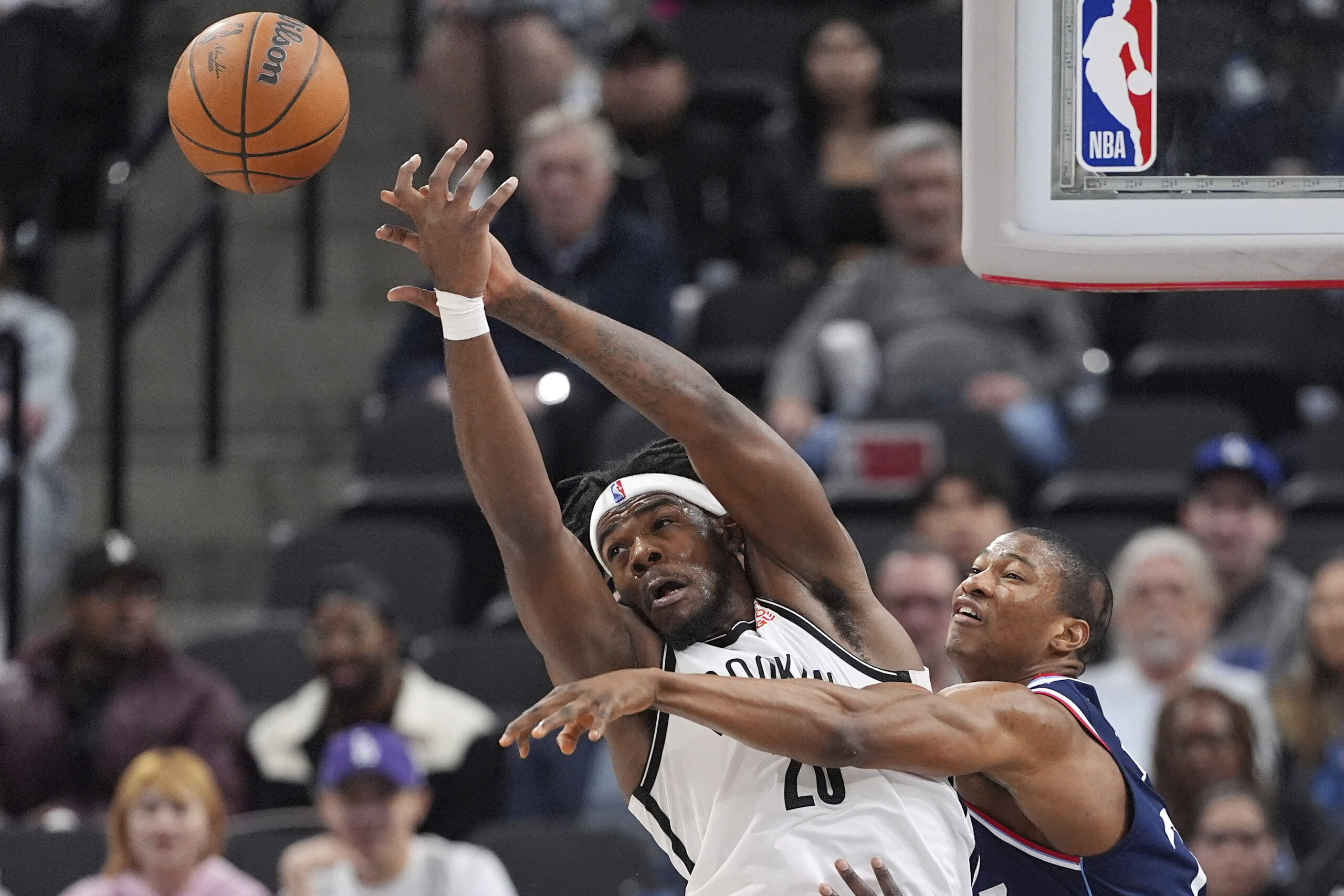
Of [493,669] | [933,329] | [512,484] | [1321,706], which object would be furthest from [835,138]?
[512,484]

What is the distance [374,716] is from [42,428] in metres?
2.17

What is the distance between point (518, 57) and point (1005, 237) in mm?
5322

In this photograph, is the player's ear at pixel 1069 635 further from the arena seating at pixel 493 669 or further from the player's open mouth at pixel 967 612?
the arena seating at pixel 493 669

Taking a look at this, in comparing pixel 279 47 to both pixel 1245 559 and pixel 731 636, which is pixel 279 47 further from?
pixel 1245 559

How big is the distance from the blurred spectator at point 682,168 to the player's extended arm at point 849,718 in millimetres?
5481

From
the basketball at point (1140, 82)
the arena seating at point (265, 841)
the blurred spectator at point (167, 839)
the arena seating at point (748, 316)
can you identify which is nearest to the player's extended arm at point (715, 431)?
the basketball at point (1140, 82)

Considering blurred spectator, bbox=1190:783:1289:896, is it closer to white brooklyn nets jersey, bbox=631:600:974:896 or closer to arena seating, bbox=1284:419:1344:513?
arena seating, bbox=1284:419:1344:513

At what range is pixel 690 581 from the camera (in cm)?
442

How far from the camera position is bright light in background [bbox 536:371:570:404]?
26.4ft

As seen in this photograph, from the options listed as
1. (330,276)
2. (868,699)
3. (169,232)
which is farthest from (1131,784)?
(169,232)

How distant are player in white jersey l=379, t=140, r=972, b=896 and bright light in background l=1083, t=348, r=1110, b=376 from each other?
14.0 feet

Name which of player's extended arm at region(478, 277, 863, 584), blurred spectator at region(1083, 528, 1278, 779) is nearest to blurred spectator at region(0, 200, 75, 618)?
blurred spectator at region(1083, 528, 1278, 779)

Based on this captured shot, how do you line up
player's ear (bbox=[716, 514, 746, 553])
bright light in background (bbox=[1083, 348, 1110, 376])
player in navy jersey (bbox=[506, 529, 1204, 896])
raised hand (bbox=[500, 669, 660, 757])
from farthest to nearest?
bright light in background (bbox=[1083, 348, 1110, 376])
player's ear (bbox=[716, 514, 746, 553])
player in navy jersey (bbox=[506, 529, 1204, 896])
raised hand (bbox=[500, 669, 660, 757])

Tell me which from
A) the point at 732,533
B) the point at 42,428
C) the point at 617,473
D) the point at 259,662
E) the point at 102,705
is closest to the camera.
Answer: the point at 732,533
